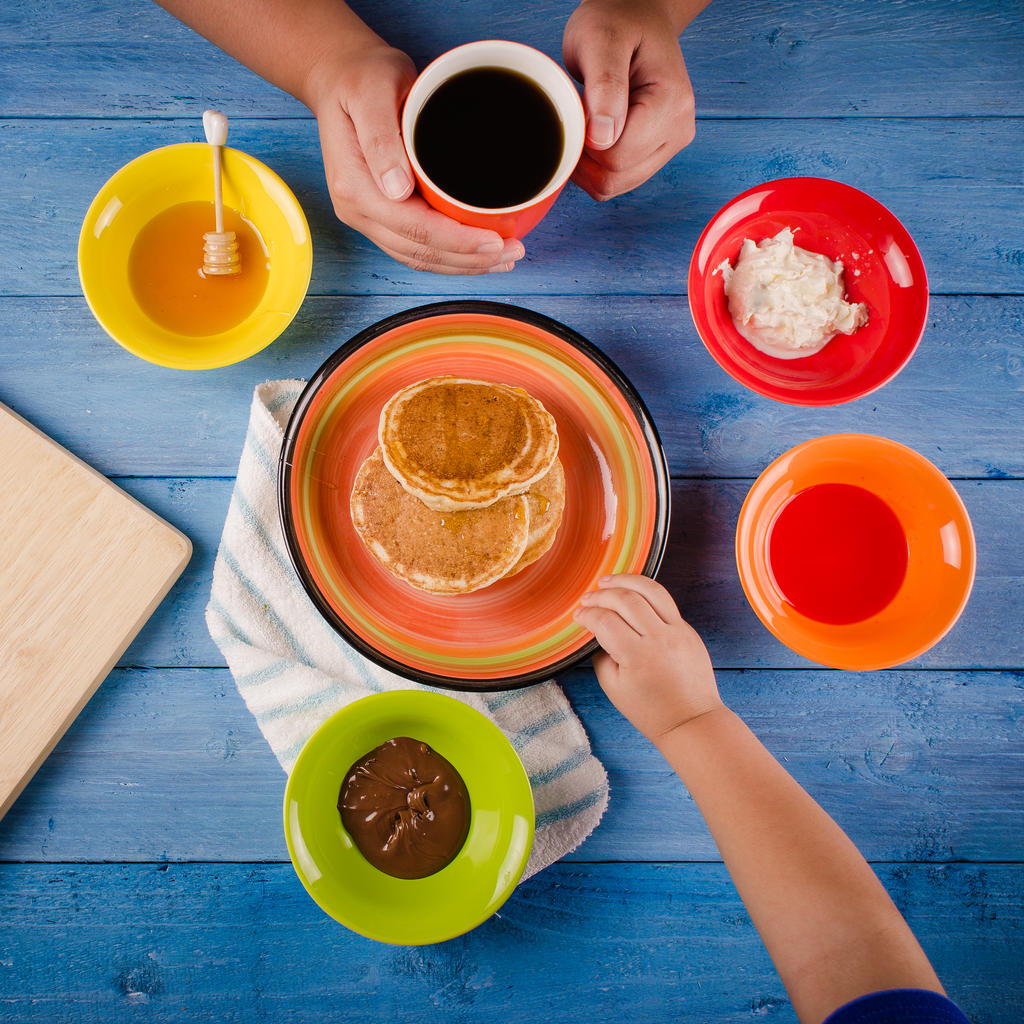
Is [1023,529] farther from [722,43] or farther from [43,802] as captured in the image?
[43,802]

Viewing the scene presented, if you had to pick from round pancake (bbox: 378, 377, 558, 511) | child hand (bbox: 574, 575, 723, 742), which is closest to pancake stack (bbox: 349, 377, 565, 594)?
round pancake (bbox: 378, 377, 558, 511)

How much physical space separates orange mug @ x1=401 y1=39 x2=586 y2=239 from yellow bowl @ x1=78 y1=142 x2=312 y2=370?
363mm

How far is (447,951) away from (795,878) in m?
0.67

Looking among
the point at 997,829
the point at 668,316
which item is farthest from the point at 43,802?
the point at 997,829

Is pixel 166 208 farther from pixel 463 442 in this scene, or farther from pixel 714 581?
pixel 714 581

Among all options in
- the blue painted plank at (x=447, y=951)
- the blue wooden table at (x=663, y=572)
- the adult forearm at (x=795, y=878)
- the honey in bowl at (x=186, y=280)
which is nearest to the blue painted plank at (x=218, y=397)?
the blue wooden table at (x=663, y=572)

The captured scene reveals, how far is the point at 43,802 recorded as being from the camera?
130cm

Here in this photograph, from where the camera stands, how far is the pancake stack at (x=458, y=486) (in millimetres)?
1101

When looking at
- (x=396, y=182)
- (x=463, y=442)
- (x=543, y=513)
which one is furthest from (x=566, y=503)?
(x=396, y=182)

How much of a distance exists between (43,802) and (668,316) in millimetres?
1449

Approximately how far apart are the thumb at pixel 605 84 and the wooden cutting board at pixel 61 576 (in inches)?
37.4

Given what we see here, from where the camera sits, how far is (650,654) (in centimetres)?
109

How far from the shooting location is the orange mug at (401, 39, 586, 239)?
87 cm

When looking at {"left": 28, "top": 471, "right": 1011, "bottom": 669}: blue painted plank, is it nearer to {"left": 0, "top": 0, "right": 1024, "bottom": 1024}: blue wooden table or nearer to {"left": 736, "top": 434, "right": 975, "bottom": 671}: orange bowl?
{"left": 0, "top": 0, "right": 1024, "bottom": 1024}: blue wooden table
